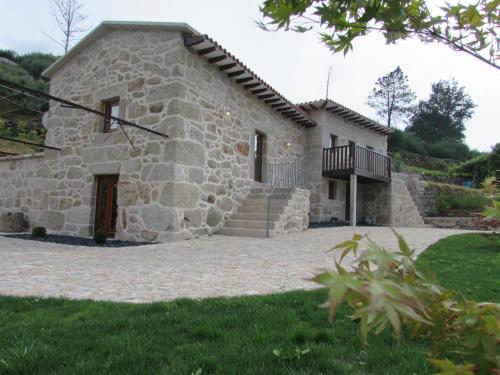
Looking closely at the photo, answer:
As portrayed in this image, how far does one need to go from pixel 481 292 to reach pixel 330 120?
11630 millimetres

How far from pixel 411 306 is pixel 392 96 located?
40.0 meters

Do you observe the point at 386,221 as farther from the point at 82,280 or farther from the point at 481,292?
the point at 82,280

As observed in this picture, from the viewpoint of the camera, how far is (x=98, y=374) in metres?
1.76

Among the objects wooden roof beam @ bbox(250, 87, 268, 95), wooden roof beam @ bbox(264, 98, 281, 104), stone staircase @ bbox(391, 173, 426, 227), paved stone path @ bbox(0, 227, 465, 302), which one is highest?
wooden roof beam @ bbox(250, 87, 268, 95)

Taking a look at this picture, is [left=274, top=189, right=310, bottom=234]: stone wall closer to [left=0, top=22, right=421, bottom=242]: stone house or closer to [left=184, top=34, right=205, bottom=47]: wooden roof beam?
[left=0, top=22, right=421, bottom=242]: stone house

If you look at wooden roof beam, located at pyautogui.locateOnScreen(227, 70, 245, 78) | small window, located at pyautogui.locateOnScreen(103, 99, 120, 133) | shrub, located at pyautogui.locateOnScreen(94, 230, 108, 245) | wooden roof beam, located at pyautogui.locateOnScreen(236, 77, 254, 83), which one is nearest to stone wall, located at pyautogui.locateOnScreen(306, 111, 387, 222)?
wooden roof beam, located at pyautogui.locateOnScreen(236, 77, 254, 83)

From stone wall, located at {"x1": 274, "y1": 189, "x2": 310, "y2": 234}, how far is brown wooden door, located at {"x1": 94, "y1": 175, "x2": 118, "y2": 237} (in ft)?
14.1

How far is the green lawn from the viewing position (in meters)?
1.85

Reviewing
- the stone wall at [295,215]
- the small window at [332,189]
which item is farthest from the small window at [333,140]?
the stone wall at [295,215]

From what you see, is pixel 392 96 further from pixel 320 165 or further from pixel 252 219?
pixel 252 219

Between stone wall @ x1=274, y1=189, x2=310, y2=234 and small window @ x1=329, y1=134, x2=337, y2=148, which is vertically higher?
small window @ x1=329, y1=134, x2=337, y2=148

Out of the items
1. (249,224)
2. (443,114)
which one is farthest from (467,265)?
(443,114)

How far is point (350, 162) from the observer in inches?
527

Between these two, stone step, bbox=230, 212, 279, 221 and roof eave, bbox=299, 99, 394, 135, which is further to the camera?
roof eave, bbox=299, 99, 394, 135
